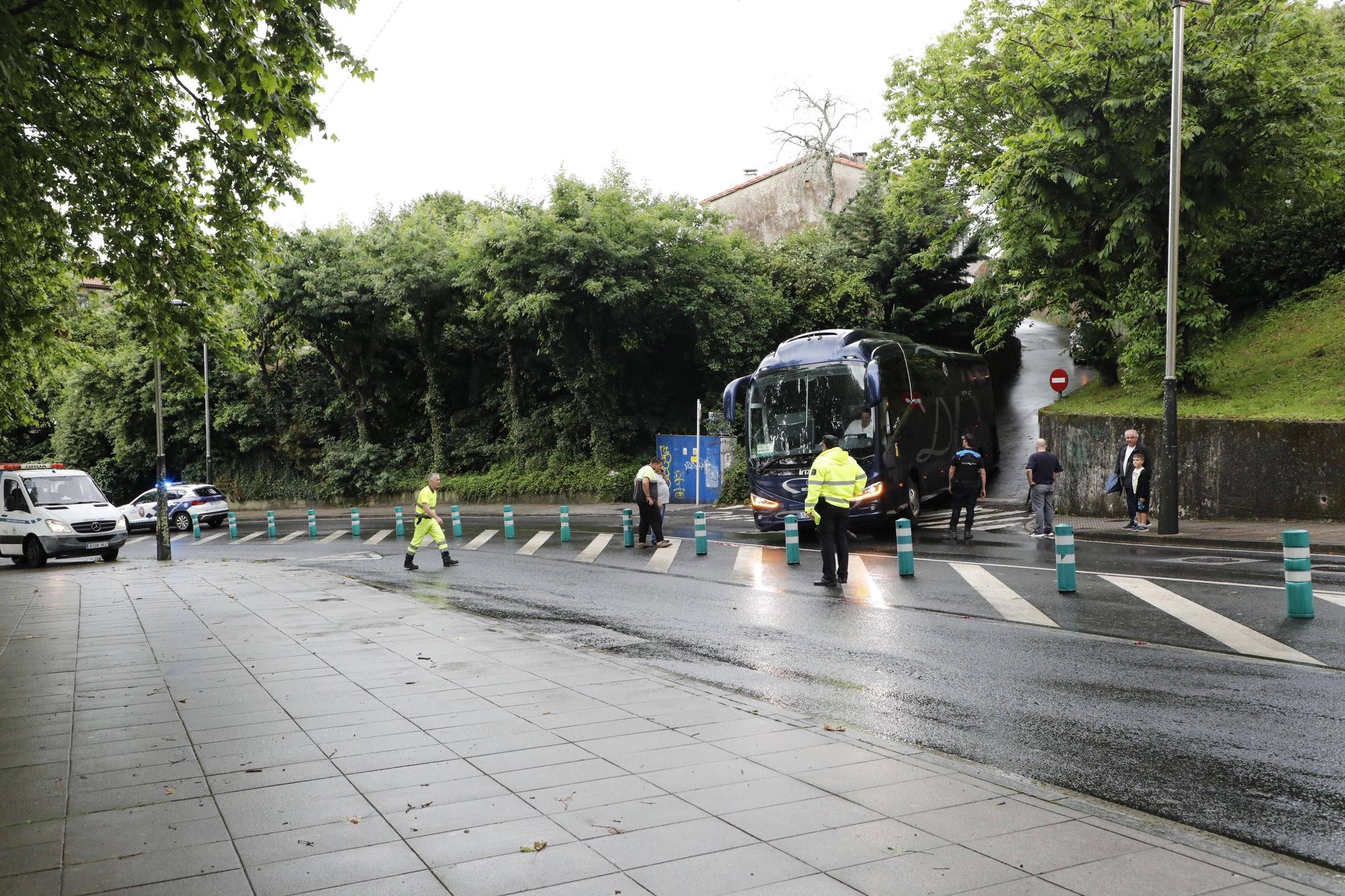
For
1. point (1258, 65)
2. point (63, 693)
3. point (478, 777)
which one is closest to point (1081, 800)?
point (478, 777)

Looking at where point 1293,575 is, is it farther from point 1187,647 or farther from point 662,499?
point 662,499

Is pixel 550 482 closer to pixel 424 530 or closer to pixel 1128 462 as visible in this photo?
pixel 424 530

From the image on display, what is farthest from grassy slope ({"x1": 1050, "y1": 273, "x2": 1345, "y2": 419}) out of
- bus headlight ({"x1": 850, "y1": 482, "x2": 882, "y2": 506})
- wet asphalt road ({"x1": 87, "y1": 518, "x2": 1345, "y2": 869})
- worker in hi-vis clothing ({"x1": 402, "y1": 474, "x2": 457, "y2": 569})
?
worker in hi-vis clothing ({"x1": 402, "y1": 474, "x2": 457, "y2": 569})

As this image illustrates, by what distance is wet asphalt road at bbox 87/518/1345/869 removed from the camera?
5207 mm

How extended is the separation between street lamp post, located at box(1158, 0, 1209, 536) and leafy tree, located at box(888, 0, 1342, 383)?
10.4 ft

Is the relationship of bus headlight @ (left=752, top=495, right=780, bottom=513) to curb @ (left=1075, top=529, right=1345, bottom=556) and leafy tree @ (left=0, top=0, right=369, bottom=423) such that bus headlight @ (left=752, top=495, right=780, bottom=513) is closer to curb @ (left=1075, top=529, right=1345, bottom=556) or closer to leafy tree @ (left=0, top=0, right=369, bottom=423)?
curb @ (left=1075, top=529, right=1345, bottom=556)

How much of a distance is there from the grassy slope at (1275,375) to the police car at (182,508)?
2815 centimetres

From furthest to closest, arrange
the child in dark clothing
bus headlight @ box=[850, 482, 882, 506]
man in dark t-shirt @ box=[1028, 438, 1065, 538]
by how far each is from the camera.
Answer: bus headlight @ box=[850, 482, 882, 506]
the child in dark clothing
man in dark t-shirt @ box=[1028, 438, 1065, 538]

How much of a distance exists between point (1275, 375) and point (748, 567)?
1343cm

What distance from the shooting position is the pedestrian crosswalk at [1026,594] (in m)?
8.75

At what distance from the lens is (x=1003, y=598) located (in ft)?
37.1

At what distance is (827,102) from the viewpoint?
41.9 metres

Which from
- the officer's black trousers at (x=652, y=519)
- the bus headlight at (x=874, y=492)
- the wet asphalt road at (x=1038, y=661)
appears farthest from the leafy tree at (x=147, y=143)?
the bus headlight at (x=874, y=492)

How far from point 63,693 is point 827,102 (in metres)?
39.5
